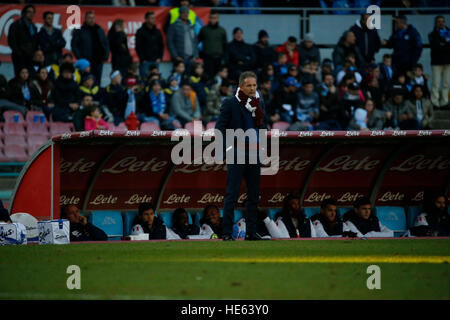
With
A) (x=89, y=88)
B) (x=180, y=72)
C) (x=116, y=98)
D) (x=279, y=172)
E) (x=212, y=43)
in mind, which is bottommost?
(x=279, y=172)

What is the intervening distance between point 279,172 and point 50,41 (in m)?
7.08

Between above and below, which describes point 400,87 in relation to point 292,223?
above

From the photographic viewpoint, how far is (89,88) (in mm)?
19062

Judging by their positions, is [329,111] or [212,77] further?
[212,77]

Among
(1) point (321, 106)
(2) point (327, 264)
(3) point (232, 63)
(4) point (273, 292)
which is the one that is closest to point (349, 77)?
(1) point (321, 106)

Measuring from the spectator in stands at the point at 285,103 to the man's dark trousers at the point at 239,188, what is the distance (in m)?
9.10

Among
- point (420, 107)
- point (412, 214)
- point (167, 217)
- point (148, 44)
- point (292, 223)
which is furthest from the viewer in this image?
point (420, 107)

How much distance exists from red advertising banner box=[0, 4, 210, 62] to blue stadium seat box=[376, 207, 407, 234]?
797 centimetres

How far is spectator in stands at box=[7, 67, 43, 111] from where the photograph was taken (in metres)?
18.9

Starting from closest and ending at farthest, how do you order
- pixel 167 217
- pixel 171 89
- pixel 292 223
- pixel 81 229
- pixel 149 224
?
pixel 81 229, pixel 149 224, pixel 292 223, pixel 167 217, pixel 171 89

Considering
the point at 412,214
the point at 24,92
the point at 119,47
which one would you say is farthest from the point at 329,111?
the point at 24,92

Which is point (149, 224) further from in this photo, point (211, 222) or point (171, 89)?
point (171, 89)

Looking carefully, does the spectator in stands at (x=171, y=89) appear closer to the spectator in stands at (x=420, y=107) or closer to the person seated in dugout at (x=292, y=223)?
the spectator in stands at (x=420, y=107)
